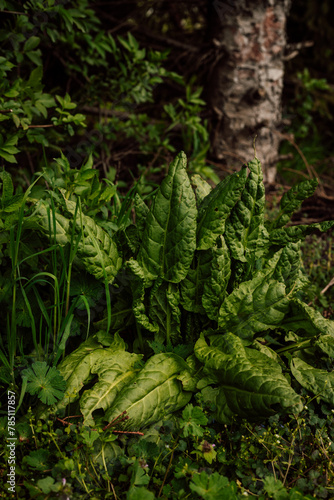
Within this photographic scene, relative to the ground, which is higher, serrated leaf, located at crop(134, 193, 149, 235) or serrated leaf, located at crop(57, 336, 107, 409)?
serrated leaf, located at crop(134, 193, 149, 235)

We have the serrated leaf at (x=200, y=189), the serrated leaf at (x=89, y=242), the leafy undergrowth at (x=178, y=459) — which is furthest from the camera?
the serrated leaf at (x=200, y=189)

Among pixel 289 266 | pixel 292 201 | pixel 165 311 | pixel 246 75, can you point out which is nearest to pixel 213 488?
pixel 165 311

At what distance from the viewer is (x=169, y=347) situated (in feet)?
6.08

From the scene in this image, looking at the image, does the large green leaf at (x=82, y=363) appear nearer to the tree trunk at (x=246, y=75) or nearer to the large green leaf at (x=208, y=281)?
the large green leaf at (x=208, y=281)

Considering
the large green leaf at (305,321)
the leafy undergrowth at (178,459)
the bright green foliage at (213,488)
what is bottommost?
the leafy undergrowth at (178,459)

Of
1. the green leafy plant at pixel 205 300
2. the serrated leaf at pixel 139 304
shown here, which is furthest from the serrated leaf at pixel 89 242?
the serrated leaf at pixel 139 304

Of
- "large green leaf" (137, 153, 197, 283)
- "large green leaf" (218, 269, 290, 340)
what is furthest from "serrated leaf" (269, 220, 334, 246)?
"large green leaf" (137, 153, 197, 283)

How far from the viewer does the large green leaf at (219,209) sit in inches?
70.0

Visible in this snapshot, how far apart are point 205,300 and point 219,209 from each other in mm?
405

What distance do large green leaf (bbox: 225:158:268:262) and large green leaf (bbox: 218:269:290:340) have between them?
6.0 inches

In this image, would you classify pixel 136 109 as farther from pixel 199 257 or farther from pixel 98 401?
pixel 98 401

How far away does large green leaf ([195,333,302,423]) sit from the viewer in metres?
1.44

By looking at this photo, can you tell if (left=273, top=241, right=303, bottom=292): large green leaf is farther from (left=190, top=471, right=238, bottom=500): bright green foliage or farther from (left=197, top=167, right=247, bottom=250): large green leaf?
(left=190, top=471, right=238, bottom=500): bright green foliage

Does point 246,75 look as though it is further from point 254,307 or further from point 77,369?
point 77,369
